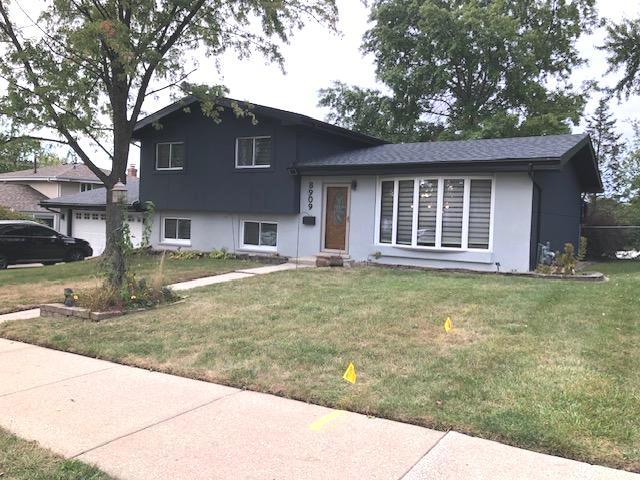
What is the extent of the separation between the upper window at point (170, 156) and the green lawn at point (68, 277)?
11.9 ft

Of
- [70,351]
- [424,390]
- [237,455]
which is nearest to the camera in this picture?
[237,455]

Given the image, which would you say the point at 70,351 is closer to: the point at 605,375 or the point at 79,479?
the point at 79,479

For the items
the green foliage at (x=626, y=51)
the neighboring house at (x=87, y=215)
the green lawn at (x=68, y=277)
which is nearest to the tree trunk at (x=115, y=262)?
the green lawn at (x=68, y=277)

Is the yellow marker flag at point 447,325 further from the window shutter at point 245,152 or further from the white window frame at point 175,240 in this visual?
the white window frame at point 175,240

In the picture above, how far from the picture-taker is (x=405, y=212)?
14023mm

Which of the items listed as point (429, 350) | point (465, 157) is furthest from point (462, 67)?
point (429, 350)

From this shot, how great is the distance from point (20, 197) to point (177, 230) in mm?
22029

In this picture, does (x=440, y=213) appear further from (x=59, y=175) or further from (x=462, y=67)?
(x=59, y=175)

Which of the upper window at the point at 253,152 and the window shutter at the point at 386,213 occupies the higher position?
the upper window at the point at 253,152

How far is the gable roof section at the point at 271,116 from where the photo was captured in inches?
604

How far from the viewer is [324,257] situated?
47.1 feet

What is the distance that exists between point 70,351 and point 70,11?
12499 millimetres

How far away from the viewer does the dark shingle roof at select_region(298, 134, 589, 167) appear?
1231 centimetres

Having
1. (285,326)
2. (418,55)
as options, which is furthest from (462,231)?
(418,55)
